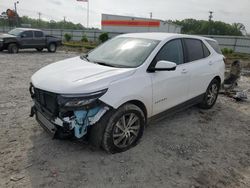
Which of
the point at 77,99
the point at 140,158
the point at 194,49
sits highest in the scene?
the point at 194,49

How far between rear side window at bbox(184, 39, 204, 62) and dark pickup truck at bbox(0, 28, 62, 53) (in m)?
13.5

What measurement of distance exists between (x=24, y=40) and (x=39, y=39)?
1.25 meters

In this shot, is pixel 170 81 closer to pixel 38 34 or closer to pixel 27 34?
pixel 27 34

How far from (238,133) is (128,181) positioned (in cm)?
263

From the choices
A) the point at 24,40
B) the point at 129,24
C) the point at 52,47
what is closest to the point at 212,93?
the point at 24,40

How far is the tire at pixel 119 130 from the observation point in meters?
3.11

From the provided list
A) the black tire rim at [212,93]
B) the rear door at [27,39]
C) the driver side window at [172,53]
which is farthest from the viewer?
the rear door at [27,39]

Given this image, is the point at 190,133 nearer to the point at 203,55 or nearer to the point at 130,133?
the point at 130,133

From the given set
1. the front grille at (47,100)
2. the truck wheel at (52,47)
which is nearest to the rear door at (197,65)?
the front grille at (47,100)

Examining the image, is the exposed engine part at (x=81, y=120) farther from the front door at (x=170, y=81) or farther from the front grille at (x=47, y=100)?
the front door at (x=170, y=81)

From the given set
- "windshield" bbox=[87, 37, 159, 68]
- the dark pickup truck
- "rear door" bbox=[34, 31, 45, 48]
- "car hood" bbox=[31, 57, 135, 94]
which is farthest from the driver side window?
"rear door" bbox=[34, 31, 45, 48]

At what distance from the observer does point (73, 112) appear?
2998 millimetres

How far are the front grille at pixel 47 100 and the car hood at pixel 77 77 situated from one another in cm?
7

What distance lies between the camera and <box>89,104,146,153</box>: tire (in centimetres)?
311
